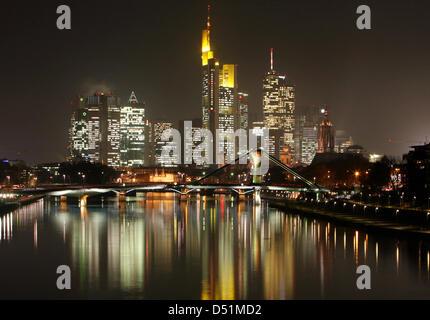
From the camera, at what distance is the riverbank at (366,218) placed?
43.6m

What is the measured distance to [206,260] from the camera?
3656 centimetres

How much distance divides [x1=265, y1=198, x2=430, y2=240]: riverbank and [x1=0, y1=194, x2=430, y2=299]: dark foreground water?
1166 mm

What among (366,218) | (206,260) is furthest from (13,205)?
(206,260)

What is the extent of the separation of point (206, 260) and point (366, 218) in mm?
23033

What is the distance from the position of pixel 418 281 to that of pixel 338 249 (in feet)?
37.2

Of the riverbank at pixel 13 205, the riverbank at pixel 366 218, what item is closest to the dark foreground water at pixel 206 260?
the riverbank at pixel 366 218

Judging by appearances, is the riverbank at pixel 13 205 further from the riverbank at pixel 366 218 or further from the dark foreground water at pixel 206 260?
the riverbank at pixel 366 218

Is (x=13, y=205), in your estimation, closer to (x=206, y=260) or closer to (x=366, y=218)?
(x=366, y=218)

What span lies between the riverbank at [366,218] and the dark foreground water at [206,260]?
3.83 feet

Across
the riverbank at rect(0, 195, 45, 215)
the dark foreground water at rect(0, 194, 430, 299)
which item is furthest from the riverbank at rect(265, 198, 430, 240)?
the riverbank at rect(0, 195, 45, 215)

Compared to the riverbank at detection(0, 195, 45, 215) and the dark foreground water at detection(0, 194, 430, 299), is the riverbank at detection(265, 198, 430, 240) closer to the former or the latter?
the dark foreground water at detection(0, 194, 430, 299)
